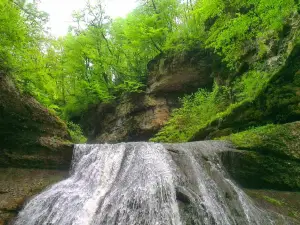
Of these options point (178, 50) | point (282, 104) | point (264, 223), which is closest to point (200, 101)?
point (178, 50)

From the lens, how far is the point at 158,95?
18.7 m

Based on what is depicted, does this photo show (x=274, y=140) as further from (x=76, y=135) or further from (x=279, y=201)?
(x=76, y=135)

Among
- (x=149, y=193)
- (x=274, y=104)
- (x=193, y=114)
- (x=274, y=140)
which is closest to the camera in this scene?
(x=149, y=193)

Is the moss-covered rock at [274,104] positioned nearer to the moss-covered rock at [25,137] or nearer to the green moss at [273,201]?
the green moss at [273,201]

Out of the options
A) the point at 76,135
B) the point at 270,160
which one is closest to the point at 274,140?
the point at 270,160

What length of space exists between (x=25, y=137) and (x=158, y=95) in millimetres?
10821

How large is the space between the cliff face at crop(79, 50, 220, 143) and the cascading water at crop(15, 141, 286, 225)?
9.04 metres

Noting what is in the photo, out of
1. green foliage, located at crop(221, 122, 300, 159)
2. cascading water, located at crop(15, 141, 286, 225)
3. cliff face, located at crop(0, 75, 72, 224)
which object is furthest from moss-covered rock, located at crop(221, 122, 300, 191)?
cliff face, located at crop(0, 75, 72, 224)

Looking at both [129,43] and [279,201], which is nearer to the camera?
[279,201]

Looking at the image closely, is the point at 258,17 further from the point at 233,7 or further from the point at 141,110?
the point at 141,110

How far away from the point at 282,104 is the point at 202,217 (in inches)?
202

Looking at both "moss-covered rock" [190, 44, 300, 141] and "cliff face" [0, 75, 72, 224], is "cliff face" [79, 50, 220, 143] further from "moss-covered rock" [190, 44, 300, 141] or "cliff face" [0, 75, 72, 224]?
"cliff face" [0, 75, 72, 224]

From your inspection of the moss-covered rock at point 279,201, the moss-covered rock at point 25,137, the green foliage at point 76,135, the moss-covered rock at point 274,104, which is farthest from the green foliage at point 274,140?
the green foliage at point 76,135

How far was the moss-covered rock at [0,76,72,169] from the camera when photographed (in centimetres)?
916
